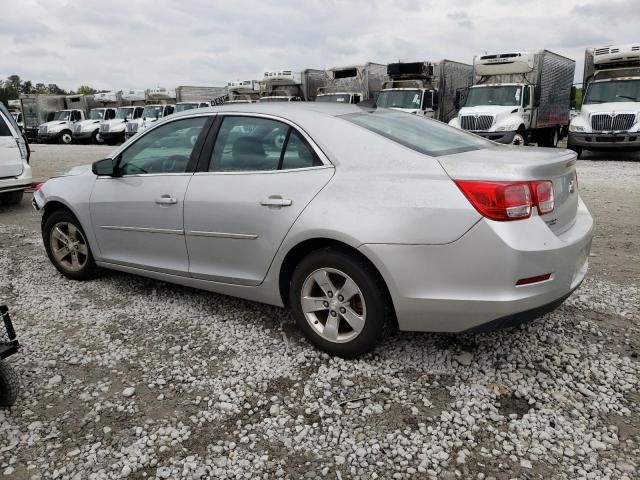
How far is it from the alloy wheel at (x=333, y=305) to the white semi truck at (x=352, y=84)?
1625 centimetres

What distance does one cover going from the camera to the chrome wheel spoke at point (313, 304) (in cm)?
314

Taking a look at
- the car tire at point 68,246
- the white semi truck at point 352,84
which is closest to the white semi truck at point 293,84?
the white semi truck at point 352,84

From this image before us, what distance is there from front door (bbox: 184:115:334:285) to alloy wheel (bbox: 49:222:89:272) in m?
1.49

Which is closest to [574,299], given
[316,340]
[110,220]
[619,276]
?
[619,276]

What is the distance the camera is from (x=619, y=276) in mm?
4488

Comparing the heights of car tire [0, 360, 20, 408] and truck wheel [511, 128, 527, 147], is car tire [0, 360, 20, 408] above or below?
below

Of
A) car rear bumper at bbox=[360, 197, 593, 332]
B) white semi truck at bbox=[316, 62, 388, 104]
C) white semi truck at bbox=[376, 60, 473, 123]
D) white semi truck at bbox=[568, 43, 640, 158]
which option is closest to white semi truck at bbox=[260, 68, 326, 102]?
white semi truck at bbox=[316, 62, 388, 104]

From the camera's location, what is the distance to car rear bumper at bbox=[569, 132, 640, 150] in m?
13.4

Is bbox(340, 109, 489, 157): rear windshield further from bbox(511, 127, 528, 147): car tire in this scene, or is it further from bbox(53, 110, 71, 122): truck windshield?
bbox(53, 110, 71, 122): truck windshield

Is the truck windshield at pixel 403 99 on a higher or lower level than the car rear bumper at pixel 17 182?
higher

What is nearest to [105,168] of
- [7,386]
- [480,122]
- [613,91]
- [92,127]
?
[7,386]

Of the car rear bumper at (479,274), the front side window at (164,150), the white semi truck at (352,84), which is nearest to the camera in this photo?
the car rear bumper at (479,274)

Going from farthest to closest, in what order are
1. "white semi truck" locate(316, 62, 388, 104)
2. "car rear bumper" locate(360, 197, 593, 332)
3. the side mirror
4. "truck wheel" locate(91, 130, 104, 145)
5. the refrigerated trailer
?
1. the refrigerated trailer
2. "truck wheel" locate(91, 130, 104, 145)
3. "white semi truck" locate(316, 62, 388, 104)
4. the side mirror
5. "car rear bumper" locate(360, 197, 593, 332)

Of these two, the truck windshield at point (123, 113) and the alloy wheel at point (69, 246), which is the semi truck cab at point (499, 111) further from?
the truck windshield at point (123, 113)
